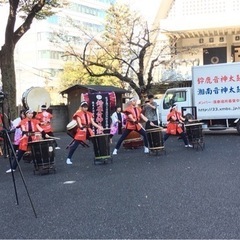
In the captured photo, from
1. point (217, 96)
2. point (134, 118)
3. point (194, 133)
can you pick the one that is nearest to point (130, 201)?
point (134, 118)

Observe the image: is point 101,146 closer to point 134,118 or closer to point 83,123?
point 83,123

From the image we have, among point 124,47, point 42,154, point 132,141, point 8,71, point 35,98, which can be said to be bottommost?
point 132,141

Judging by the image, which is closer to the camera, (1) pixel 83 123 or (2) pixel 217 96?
(1) pixel 83 123

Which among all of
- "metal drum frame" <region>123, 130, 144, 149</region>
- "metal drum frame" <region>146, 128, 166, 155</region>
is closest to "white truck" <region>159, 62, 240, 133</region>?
"metal drum frame" <region>123, 130, 144, 149</region>

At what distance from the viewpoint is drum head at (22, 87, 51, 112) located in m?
18.4

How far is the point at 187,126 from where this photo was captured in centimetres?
1193

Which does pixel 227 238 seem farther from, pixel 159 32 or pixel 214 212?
pixel 159 32

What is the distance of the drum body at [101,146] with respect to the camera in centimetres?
966

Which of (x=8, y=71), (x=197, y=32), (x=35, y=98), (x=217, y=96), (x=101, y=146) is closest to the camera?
(x=101, y=146)

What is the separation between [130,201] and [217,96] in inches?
469

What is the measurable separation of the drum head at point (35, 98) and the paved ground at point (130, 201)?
8598 millimetres

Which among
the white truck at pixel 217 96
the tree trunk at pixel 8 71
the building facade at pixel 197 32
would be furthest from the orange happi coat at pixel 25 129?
the building facade at pixel 197 32

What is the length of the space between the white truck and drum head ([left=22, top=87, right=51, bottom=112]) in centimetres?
649

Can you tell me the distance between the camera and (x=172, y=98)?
19.7 metres
